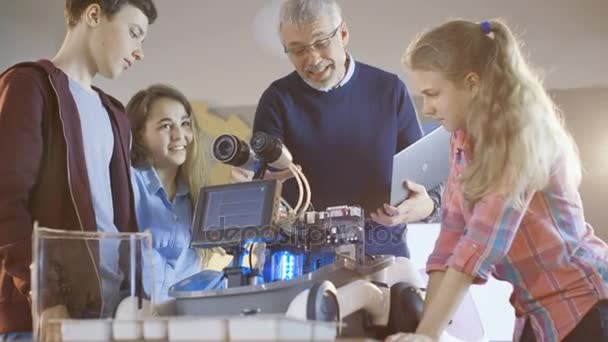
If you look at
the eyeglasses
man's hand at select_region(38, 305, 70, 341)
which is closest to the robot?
man's hand at select_region(38, 305, 70, 341)

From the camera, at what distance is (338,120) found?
5.61 ft

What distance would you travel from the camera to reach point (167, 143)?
1.73m

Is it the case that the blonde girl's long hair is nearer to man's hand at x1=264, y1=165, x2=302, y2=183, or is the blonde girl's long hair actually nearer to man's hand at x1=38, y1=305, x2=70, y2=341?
man's hand at x1=264, y1=165, x2=302, y2=183

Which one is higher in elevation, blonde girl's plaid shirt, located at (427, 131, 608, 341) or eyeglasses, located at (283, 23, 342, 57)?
eyeglasses, located at (283, 23, 342, 57)

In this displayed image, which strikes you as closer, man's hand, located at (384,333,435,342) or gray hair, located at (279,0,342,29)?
man's hand, located at (384,333,435,342)

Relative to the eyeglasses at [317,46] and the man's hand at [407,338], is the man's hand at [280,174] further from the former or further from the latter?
the man's hand at [407,338]

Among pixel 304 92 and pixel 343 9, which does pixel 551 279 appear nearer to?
pixel 304 92

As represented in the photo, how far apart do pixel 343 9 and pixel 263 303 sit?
91cm

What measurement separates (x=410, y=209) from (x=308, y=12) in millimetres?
425

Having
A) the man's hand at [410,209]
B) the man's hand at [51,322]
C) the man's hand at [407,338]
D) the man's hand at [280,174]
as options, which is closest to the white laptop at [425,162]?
the man's hand at [410,209]

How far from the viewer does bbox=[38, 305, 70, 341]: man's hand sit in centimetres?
97

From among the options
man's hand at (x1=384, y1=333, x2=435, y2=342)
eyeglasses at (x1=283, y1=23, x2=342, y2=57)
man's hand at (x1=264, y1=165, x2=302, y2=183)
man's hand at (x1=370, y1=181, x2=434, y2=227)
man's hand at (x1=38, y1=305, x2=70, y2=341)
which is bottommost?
man's hand at (x1=384, y1=333, x2=435, y2=342)

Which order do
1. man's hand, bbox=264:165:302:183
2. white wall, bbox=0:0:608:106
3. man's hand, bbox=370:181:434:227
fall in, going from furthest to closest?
white wall, bbox=0:0:608:106, man's hand, bbox=370:181:434:227, man's hand, bbox=264:165:302:183

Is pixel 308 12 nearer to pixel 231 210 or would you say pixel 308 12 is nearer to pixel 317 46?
pixel 317 46
